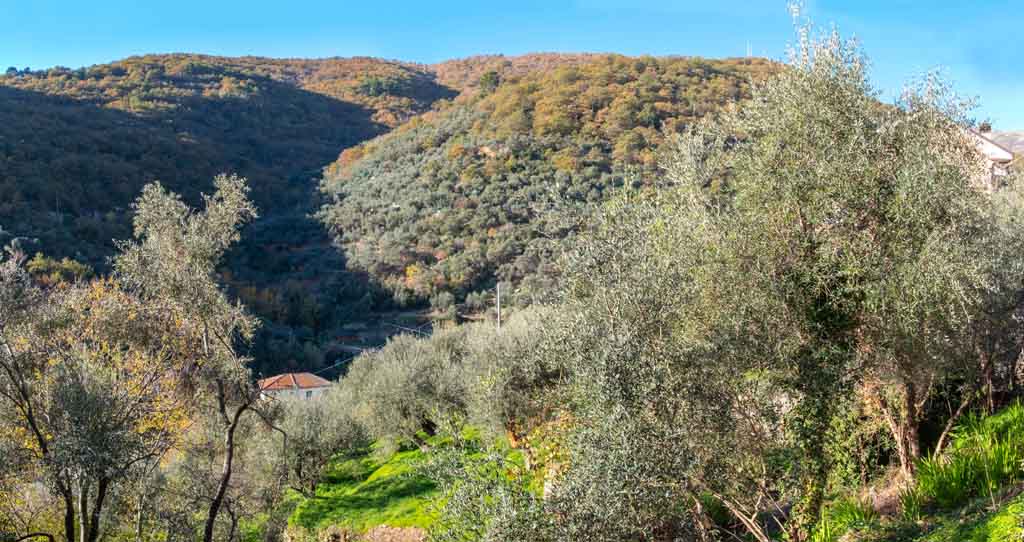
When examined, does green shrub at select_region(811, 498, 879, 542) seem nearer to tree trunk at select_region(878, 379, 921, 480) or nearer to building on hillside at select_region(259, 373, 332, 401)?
tree trunk at select_region(878, 379, 921, 480)

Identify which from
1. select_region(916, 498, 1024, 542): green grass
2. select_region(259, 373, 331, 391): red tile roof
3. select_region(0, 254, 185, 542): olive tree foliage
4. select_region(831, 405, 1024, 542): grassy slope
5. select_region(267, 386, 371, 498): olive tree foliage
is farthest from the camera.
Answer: select_region(259, 373, 331, 391): red tile roof

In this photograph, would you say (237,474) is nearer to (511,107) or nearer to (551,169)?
(551,169)

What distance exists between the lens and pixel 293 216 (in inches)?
2346

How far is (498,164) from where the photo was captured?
174ft

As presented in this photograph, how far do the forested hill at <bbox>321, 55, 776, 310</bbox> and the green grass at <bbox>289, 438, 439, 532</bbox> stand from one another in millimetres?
13700

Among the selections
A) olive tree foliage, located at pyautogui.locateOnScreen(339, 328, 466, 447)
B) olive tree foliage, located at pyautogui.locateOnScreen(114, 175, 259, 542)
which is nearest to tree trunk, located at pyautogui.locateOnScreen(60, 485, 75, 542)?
olive tree foliage, located at pyautogui.locateOnScreen(114, 175, 259, 542)

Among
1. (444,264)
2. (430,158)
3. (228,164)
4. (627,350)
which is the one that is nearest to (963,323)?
(627,350)

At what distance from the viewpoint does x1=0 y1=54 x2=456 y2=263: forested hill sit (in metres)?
42.6

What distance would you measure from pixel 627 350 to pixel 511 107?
57.5 metres

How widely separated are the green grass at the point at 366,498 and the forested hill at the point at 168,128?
62.9ft

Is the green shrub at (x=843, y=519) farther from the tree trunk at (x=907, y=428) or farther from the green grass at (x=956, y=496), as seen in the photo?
the tree trunk at (x=907, y=428)

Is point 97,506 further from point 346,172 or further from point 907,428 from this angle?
Result: point 346,172

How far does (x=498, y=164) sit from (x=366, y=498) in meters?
33.5

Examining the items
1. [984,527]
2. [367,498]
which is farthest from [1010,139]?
[984,527]
